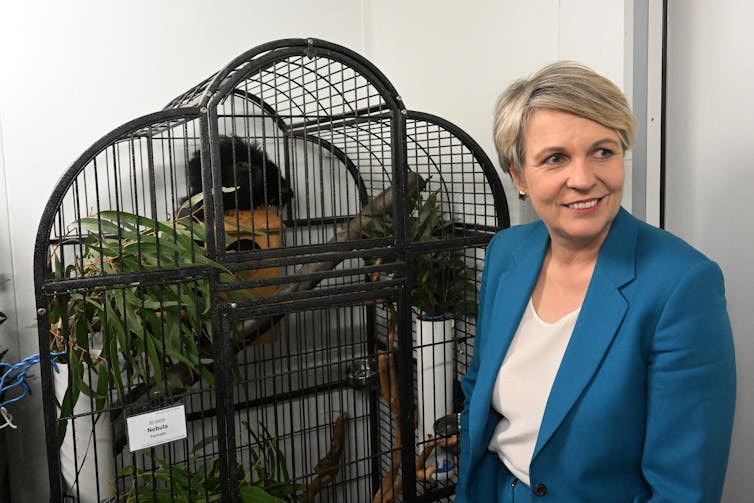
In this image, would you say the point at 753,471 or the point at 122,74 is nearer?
the point at 753,471

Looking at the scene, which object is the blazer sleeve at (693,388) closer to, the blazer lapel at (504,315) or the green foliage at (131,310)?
the blazer lapel at (504,315)

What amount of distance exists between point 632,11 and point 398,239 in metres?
0.79

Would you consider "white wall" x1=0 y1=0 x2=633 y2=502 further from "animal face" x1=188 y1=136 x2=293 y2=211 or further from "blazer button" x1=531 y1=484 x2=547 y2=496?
"blazer button" x1=531 y1=484 x2=547 y2=496

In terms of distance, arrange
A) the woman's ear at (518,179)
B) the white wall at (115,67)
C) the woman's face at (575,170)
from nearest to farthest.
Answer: the woman's face at (575,170)
the woman's ear at (518,179)
the white wall at (115,67)

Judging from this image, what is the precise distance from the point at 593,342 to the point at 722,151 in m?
0.65

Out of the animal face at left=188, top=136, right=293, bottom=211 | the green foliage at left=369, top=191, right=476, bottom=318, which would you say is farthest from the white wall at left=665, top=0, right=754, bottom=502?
the animal face at left=188, top=136, right=293, bottom=211

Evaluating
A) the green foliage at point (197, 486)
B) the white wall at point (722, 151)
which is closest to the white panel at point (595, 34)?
the white wall at point (722, 151)

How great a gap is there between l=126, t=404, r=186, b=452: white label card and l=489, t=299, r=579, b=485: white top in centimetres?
73

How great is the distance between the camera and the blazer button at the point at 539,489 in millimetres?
1034

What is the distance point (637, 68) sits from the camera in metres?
1.44

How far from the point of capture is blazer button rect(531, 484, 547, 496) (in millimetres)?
1034

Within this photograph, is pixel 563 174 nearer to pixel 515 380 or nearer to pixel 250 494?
pixel 515 380

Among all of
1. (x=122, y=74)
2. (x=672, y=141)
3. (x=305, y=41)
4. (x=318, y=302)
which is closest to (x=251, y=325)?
(x=318, y=302)

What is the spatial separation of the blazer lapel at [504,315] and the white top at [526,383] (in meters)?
0.02
